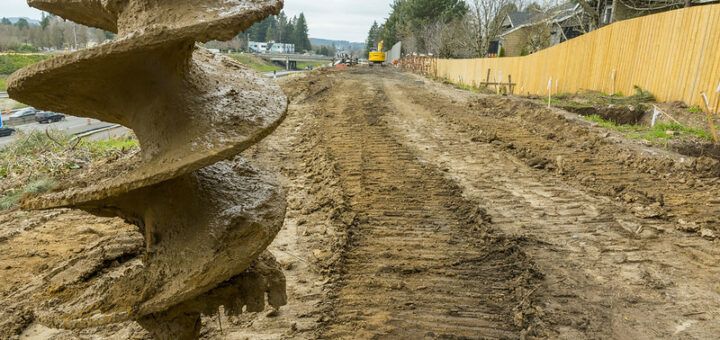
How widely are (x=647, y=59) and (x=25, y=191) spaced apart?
1555 centimetres

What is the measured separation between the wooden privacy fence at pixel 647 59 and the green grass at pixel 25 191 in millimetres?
13695

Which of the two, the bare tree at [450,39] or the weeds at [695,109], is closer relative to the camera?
the weeds at [695,109]

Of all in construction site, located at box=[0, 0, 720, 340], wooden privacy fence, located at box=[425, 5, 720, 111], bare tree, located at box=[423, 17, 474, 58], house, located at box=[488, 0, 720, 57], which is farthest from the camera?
bare tree, located at box=[423, 17, 474, 58]

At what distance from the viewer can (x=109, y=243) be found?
3.96 metres

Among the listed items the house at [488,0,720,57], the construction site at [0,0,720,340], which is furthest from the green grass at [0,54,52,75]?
the house at [488,0,720,57]

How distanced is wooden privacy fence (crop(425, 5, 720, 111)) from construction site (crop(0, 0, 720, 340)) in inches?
8.0

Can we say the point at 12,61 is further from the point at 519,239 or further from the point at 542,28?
the point at 542,28

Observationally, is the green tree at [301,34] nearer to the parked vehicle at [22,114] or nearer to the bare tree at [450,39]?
the bare tree at [450,39]

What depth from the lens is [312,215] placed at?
531cm

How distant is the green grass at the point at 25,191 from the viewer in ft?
19.7

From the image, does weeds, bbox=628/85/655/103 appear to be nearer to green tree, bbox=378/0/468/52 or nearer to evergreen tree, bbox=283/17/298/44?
green tree, bbox=378/0/468/52

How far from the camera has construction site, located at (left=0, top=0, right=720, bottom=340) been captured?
6.40 feet

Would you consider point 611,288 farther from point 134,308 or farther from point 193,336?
point 134,308

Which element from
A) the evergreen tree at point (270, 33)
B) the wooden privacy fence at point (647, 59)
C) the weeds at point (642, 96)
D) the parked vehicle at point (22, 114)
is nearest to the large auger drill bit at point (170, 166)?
the wooden privacy fence at point (647, 59)
